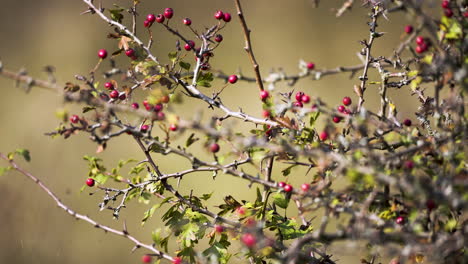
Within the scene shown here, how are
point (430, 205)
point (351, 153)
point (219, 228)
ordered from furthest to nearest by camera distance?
point (219, 228)
point (351, 153)
point (430, 205)

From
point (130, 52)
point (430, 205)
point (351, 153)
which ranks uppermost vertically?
point (130, 52)

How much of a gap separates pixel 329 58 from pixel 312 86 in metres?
0.18

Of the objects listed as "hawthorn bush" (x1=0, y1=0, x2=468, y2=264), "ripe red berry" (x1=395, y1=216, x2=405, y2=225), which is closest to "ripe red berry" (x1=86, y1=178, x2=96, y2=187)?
"hawthorn bush" (x1=0, y1=0, x2=468, y2=264)

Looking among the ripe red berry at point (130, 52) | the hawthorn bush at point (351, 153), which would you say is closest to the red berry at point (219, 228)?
the hawthorn bush at point (351, 153)

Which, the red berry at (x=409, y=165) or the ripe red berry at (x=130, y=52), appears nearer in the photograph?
the red berry at (x=409, y=165)

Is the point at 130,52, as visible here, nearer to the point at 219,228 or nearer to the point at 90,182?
the point at 90,182

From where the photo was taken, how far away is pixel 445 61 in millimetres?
874

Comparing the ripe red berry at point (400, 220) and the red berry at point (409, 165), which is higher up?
the red berry at point (409, 165)

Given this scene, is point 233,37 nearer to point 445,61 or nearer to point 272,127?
point 272,127

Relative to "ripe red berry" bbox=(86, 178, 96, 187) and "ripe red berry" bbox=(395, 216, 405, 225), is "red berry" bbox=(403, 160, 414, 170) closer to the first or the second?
Result: "ripe red berry" bbox=(395, 216, 405, 225)

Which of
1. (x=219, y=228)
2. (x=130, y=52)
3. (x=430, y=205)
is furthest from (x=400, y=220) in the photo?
(x=130, y=52)

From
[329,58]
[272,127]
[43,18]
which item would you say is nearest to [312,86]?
[329,58]

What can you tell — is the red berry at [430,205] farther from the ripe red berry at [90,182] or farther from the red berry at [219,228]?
the ripe red berry at [90,182]

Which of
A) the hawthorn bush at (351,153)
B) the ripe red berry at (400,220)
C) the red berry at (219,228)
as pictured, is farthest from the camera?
the red berry at (219,228)
